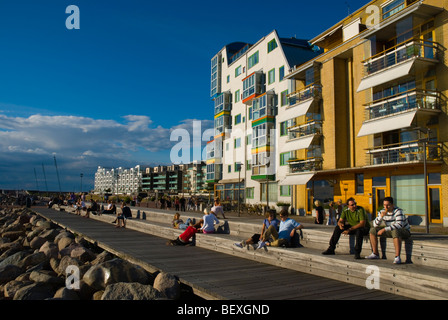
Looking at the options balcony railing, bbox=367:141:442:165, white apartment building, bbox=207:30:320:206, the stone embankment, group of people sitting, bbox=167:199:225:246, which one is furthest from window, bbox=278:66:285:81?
the stone embankment

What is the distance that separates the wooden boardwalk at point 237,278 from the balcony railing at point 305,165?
2020 centimetres

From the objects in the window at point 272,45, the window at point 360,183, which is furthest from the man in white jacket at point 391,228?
the window at point 272,45

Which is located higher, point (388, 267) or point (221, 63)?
point (221, 63)

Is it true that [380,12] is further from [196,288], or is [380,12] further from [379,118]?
[196,288]

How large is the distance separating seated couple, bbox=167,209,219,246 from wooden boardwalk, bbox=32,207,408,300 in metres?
1.06

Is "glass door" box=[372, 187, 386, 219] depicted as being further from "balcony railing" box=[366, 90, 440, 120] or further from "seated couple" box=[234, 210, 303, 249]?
"seated couple" box=[234, 210, 303, 249]

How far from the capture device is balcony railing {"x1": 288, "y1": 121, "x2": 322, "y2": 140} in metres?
29.9

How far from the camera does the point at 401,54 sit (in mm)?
22297

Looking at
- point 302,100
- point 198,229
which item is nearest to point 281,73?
point 302,100

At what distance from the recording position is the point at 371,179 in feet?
80.2
